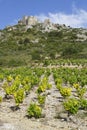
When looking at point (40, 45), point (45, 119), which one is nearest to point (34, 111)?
point (45, 119)

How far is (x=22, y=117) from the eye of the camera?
15984 millimetres

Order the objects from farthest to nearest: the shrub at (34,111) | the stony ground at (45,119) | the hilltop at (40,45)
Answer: the hilltop at (40,45)
the shrub at (34,111)
the stony ground at (45,119)

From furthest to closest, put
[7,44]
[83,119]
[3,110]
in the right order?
[7,44], [3,110], [83,119]

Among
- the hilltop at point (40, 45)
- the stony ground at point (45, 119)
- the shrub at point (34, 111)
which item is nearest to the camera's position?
the stony ground at point (45, 119)

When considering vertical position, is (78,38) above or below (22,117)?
above

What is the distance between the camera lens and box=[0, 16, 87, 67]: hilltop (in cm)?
6359

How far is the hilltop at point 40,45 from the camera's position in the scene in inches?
2504

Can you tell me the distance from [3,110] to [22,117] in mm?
1832

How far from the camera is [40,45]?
82.1 metres

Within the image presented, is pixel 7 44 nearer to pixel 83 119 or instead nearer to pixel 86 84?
pixel 86 84

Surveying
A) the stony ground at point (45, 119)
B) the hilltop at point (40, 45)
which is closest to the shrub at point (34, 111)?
the stony ground at point (45, 119)

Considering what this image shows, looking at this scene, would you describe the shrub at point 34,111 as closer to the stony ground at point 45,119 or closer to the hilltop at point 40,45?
the stony ground at point 45,119

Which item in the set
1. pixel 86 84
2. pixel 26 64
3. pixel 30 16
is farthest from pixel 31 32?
pixel 86 84

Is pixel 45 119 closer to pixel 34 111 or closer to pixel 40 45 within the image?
pixel 34 111
